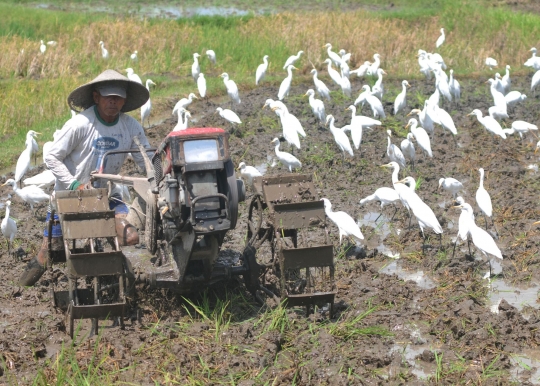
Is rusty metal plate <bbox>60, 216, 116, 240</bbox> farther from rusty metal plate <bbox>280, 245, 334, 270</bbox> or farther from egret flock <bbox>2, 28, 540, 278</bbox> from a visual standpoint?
egret flock <bbox>2, 28, 540, 278</bbox>

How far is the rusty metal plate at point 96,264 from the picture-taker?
16.2 feet

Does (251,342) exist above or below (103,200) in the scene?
below

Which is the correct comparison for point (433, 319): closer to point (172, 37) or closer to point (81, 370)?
point (81, 370)

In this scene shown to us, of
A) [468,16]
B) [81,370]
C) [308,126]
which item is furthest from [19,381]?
[468,16]

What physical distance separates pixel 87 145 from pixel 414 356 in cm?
263

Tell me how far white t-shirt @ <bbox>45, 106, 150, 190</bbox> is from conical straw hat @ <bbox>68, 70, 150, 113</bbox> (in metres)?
0.13

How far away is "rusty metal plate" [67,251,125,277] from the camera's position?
4.94 metres

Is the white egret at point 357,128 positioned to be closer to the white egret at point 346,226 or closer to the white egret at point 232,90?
the white egret at point 232,90

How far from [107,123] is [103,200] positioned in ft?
2.40

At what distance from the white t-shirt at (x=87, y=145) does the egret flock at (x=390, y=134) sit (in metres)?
1.79

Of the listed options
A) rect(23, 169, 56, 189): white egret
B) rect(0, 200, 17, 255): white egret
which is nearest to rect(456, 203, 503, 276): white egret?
rect(0, 200, 17, 255): white egret

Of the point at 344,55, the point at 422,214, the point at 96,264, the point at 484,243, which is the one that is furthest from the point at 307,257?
the point at 344,55

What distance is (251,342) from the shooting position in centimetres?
507

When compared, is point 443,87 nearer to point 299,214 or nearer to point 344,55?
point 344,55
